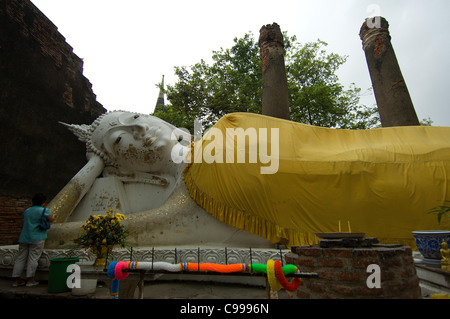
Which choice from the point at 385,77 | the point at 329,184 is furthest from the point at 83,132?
the point at 385,77

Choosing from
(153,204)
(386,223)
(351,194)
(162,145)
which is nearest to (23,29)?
(162,145)

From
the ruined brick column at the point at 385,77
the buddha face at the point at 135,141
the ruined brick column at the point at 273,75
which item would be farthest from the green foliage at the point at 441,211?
the ruined brick column at the point at 385,77

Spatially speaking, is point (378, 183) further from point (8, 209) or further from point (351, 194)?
point (8, 209)

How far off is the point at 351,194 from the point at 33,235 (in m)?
3.39

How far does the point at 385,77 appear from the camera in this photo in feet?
20.5

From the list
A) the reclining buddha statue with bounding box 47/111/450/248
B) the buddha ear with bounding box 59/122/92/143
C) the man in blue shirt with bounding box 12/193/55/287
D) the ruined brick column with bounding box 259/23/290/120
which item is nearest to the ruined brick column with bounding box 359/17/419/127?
the ruined brick column with bounding box 259/23/290/120

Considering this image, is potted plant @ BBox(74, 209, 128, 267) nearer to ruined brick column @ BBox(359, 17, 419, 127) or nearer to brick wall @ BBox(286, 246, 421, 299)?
brick wall @ BBox(286, 246, 421, 299)

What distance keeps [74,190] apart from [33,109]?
2561mm

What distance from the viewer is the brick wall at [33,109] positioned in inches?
185

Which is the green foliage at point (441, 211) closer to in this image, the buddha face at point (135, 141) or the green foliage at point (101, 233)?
the green foliage at point (101, 233)

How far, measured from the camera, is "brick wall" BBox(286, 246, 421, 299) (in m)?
1.38

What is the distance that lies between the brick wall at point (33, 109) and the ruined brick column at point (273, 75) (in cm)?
460

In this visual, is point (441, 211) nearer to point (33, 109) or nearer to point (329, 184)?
point (329, 184)

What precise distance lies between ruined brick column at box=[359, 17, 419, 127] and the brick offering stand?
5425 mm
